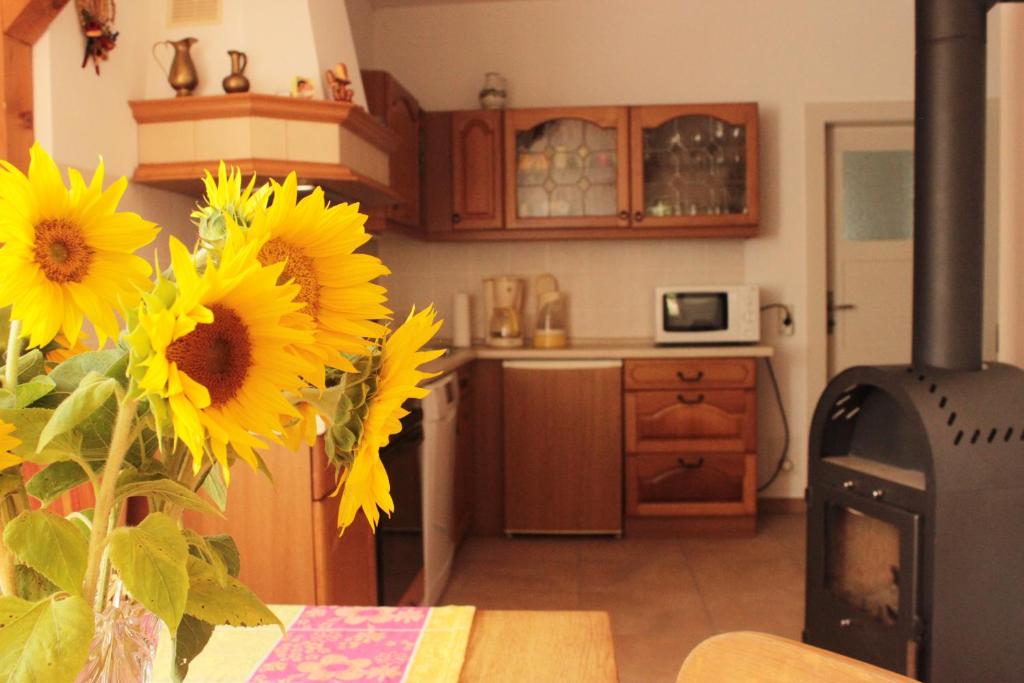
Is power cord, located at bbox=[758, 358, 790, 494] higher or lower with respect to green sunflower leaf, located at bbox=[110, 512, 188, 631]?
lower

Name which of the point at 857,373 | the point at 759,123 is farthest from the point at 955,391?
the point at 759,123

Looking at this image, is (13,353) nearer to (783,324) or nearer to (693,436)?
(693,436)

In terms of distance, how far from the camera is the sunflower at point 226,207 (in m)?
0.42

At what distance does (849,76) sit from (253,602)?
4562 mm

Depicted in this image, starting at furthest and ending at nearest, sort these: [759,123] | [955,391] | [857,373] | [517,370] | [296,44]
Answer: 1. [759,123]
2. [517,370]
3. [296,44]
4. [857,373]
5. [955,391]

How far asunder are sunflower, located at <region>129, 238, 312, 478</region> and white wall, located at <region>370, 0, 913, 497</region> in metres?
4.14

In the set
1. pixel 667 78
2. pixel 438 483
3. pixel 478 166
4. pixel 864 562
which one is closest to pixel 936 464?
pixel 864 562

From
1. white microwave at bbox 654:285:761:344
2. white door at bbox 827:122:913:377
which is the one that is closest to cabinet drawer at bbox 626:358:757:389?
white microwave at bbox 654:285:761:344

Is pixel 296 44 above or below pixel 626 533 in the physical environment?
above

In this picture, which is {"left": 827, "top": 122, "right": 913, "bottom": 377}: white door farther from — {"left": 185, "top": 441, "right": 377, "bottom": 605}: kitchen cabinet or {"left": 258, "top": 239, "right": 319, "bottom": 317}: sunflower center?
{"left": 258, "top": 239, "right": 319, "bottom": 317}: sunflower center

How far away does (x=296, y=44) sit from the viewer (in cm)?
270

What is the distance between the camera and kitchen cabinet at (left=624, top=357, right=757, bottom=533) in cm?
397

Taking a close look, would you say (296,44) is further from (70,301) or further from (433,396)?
(70,301)

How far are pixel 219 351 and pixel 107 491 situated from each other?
0.29ft
